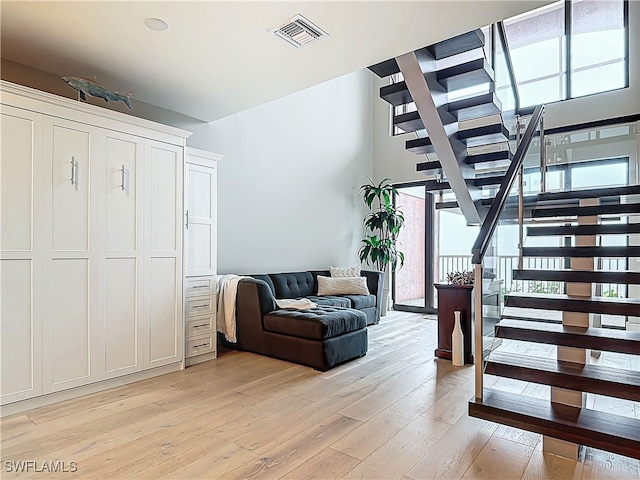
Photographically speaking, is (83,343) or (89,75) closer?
(83,343)

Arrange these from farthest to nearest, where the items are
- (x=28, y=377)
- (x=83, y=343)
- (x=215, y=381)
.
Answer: (x=215, y=381) → (x=83, y=343) → (x=28, y=377)

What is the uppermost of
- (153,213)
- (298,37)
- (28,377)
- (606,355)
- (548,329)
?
(298,37)

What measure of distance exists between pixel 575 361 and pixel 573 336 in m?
0.19

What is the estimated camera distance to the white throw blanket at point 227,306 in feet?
13.9

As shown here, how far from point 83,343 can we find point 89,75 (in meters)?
2.29

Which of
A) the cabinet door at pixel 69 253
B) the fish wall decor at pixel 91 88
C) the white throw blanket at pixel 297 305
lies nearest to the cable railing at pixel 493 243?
the white throw blanket at pixel 297 305

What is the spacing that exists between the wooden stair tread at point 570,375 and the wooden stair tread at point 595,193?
1567 mm

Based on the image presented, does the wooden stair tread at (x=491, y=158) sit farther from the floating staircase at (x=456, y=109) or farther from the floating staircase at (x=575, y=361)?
the floating staircase at (x=575, y=361)

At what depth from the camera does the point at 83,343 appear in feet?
9.60

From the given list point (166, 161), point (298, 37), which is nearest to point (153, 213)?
point (166, 161)

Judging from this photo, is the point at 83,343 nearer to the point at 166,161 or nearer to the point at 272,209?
the point at 166,161

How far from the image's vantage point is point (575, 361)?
7.93 feet

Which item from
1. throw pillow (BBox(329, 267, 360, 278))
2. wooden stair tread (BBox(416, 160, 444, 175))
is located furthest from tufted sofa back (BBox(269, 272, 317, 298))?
wooden stair tread (BBox(416, 160, 444, 175))

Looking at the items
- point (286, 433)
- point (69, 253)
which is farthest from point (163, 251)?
point (286, 433)
